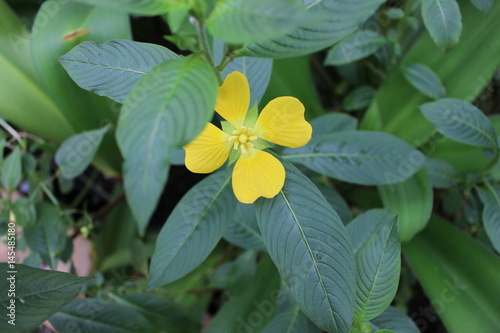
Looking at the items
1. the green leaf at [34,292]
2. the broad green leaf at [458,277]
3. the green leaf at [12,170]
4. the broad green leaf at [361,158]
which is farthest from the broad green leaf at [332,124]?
the green leaf at [12,170]

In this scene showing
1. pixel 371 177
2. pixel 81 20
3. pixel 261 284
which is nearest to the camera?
pixel 371 177

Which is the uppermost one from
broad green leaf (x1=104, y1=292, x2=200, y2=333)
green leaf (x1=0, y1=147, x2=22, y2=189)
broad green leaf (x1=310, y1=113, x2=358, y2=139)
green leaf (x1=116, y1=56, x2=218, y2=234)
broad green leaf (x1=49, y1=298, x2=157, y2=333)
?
green leaf (x1=116, y1=56, x2=218, y2=234)

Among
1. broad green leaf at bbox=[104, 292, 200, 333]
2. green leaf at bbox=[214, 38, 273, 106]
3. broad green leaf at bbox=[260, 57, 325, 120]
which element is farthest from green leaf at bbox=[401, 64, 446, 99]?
broad green leaf at bbox=[104, 292, 200, 333]

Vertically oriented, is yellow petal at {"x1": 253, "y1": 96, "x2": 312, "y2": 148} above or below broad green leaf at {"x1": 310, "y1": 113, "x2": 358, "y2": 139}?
above

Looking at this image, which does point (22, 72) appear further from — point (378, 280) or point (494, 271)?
point (494, 271)

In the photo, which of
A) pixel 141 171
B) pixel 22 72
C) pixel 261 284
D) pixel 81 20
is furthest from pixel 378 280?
pixel 22 72

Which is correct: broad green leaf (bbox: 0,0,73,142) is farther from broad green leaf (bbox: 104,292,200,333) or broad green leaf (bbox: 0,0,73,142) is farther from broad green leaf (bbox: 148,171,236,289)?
broad green leaf (bbox: 148,171,236,289)
